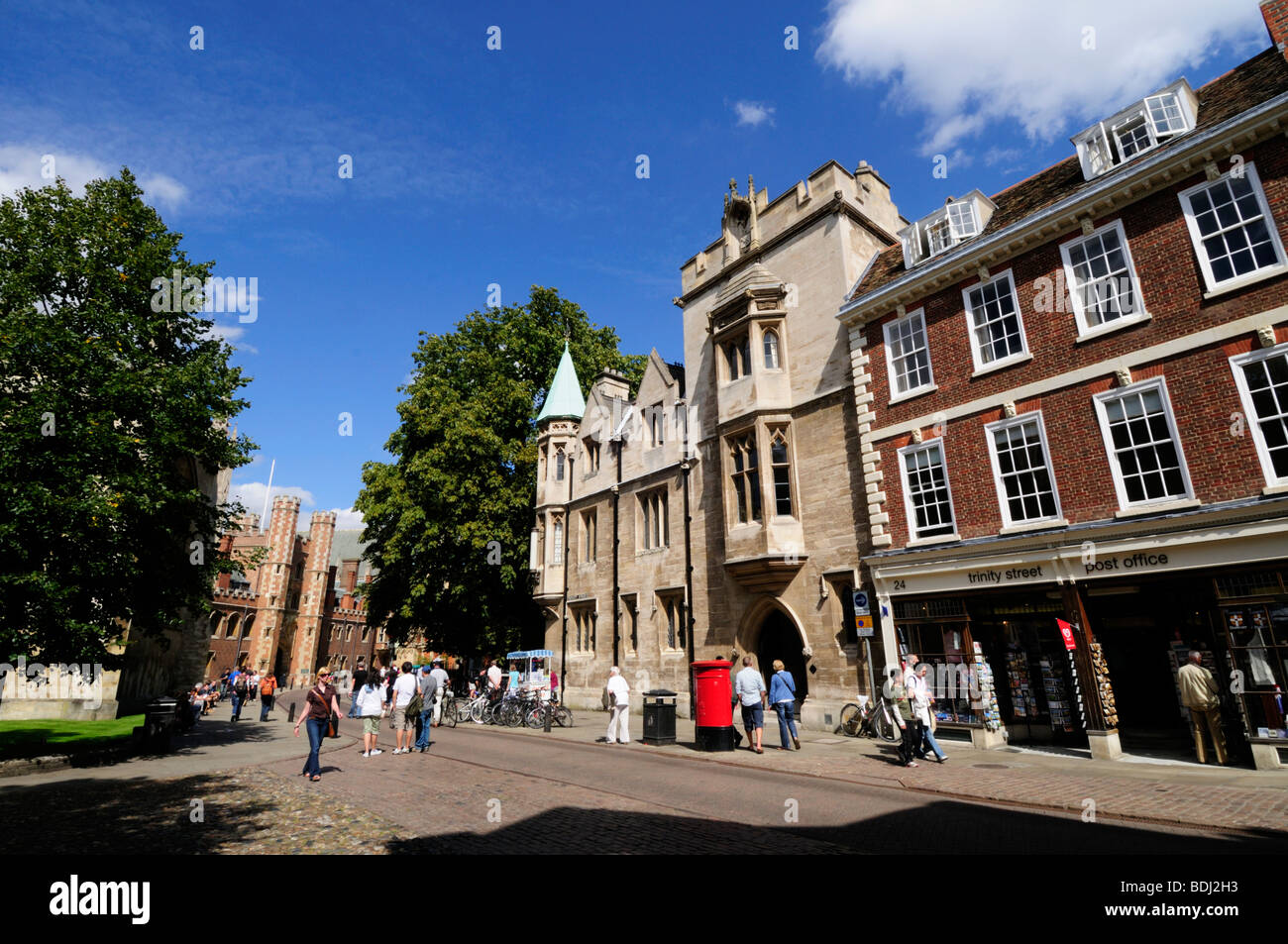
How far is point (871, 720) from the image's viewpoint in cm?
1578

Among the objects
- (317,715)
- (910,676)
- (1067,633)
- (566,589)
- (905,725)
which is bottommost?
(905,725)

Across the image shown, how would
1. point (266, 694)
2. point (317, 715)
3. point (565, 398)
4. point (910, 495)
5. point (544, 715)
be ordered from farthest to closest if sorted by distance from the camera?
1. point (565, 398)
2. point (266, 694)
3. point (544, 715)
4. point (910, 495)
5. point (317, 715)

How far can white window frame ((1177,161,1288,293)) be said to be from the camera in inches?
451

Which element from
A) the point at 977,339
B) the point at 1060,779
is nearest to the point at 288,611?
the point at 977,339

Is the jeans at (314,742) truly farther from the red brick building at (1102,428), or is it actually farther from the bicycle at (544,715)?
the red brick building at (1102,428)

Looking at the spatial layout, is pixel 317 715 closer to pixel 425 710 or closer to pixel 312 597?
pixel 425 710

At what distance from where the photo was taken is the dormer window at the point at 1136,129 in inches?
531

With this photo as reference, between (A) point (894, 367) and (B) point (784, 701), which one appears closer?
(B) point (784, 701)

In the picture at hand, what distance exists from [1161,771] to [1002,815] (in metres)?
4.79

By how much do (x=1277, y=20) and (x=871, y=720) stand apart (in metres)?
17.0

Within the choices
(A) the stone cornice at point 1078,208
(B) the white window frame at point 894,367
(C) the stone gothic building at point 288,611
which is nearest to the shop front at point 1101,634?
(B) the white window frame at point 894,367

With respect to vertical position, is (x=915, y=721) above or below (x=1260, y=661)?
below

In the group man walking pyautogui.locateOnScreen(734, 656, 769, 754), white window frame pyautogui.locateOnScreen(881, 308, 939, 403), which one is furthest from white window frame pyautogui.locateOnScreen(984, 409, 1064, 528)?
man walking pyautogui.locateOnScreen(734, 656, 769, 754)

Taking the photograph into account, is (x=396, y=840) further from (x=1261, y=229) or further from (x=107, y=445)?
(x=1261, y=229)
